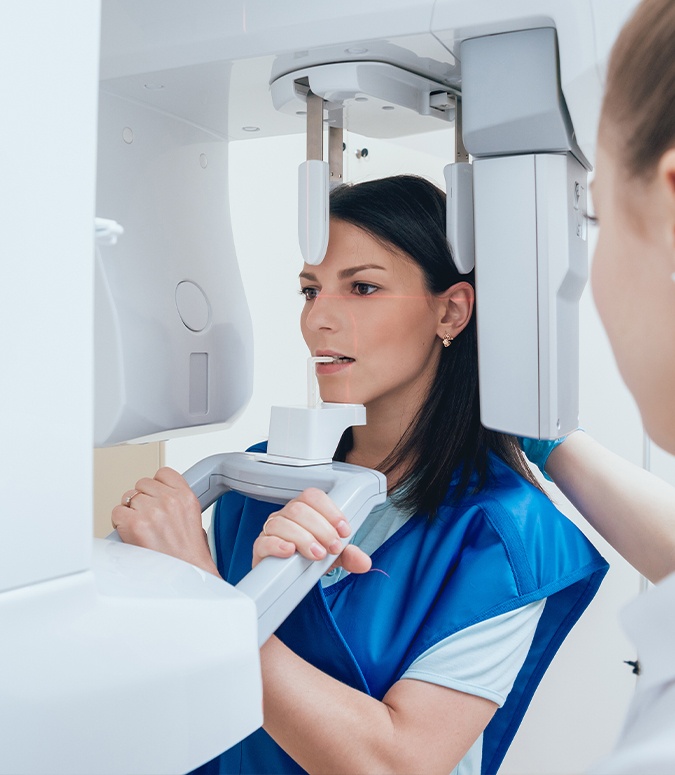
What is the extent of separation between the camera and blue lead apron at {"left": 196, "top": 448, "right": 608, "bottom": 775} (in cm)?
81

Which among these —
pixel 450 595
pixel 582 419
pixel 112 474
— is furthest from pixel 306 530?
pixel 582 419

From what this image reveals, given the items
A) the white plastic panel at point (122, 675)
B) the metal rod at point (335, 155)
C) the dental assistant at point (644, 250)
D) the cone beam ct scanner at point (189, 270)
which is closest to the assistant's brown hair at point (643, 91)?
the dental assistant at point (644, 250)

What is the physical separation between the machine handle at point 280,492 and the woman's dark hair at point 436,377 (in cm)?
22

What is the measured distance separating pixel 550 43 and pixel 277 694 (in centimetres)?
58

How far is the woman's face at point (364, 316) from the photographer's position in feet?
3.05

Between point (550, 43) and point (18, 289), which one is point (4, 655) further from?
point (550, 43)

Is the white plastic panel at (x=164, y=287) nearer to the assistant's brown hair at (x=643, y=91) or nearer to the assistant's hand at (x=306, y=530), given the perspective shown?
the assistant's hand at (x=306, y=530)

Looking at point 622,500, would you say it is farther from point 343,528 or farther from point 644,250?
point 644,250

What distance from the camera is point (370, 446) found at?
108cm

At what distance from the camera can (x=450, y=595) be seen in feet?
2.74

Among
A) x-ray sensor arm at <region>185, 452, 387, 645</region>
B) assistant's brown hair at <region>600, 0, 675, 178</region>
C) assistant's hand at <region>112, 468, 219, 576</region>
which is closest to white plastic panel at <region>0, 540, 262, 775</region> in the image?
x-ray sensor arm at <region>185, 452, 387, 645</region>

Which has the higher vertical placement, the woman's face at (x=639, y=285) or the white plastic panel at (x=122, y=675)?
the woman's face at (x=639, y=285)

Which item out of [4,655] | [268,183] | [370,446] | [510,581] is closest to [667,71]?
[4,655]

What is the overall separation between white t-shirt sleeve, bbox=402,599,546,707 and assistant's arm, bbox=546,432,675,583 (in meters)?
0.14
